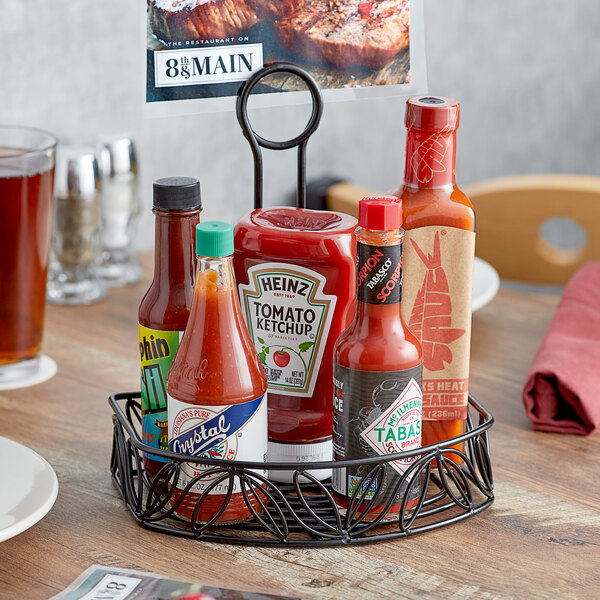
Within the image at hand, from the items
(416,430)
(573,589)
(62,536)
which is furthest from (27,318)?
(573,589)

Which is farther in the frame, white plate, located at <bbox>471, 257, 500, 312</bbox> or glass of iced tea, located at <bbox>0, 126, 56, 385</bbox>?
white plate, located at <bbox>471, 257, 500, 312</bbox>

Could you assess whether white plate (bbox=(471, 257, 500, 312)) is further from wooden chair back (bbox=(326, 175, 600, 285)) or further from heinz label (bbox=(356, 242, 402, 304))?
heinz label (bbox=(356, 242, 402, 304))

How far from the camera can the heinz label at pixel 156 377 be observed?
70 cm

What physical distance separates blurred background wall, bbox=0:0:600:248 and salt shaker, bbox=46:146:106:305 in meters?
0.18

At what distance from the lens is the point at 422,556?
67cm

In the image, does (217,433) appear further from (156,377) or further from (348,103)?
(348,103)

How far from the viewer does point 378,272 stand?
25.0 inches

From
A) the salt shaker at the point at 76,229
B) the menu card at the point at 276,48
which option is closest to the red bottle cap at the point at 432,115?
the menu card at the point at 276,48

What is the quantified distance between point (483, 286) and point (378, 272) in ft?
2.07

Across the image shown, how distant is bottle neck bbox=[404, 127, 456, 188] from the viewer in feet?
2.23

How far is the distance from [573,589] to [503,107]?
78.6 inches

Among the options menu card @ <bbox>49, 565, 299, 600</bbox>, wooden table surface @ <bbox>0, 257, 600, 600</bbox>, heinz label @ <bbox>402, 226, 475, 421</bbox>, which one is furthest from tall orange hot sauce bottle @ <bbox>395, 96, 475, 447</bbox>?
menu card @ <bbox>49, 565, 299, 600</bbox>

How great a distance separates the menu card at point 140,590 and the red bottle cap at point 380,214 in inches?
10.2

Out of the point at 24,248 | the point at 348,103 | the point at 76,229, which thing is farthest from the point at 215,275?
the point at 348,103
